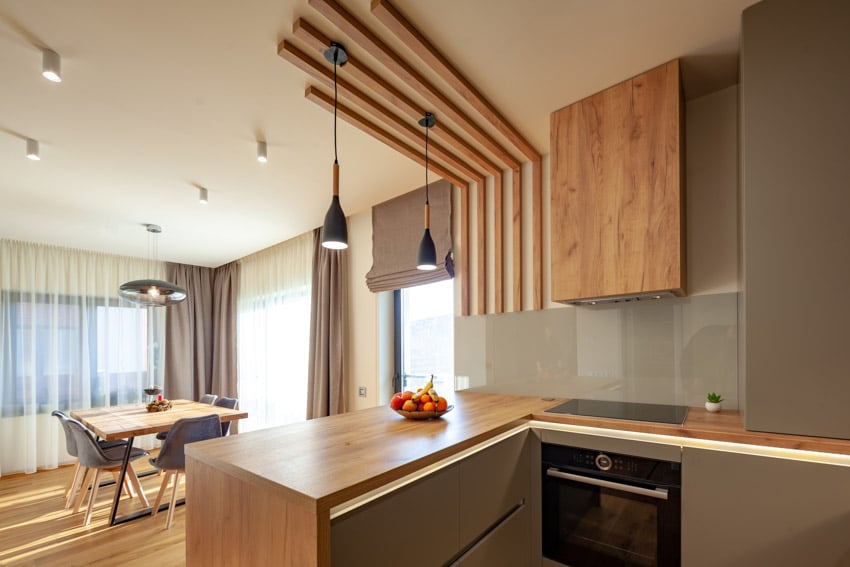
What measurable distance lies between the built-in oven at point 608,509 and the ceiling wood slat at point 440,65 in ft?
5.12

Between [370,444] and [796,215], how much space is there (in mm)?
1593

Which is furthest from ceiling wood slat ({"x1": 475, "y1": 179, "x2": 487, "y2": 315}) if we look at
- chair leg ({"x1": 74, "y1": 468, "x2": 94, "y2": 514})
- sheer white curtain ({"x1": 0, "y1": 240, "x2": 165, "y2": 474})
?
sheer white curtain ({"x1": 0, "y1": 240, "x2": 165, "y2": 474})

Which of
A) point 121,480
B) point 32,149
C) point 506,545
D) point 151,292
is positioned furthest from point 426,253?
point 121,480

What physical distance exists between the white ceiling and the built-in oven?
1.60 m

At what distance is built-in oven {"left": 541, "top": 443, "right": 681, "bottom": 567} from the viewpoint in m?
1.57

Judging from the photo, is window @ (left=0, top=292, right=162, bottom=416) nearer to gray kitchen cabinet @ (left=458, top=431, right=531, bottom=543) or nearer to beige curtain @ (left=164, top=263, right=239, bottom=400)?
beige curtain @ (left=164, top=263, right=239, bottom=400)

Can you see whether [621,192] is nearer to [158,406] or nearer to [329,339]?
[329,339]

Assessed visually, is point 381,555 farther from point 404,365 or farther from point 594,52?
point 404,365

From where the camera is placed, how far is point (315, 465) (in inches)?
46.6

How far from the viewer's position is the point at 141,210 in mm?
3654

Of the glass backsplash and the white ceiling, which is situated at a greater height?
the white ceiling

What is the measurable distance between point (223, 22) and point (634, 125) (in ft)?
5.54

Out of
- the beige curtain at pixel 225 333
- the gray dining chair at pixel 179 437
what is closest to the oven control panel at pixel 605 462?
the gray dining chair at pixel 179 437

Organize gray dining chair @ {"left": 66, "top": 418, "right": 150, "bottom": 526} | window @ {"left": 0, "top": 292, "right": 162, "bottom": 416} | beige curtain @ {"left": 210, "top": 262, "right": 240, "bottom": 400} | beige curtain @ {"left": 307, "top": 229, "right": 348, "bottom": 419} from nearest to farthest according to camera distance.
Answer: gray dining chair @ {"left": 66, "top": 418, "right": 150, "bottom": 526} < beige curtain @ {"left": 307, "top": 229, "right": 348, "bottom": 419} < window @ {"left": 0, "top": 292, "right": 162, "bottom": 416} < beige curtain @ {"left": 210, "top": 262, "right": 240, "bottom": 400}
